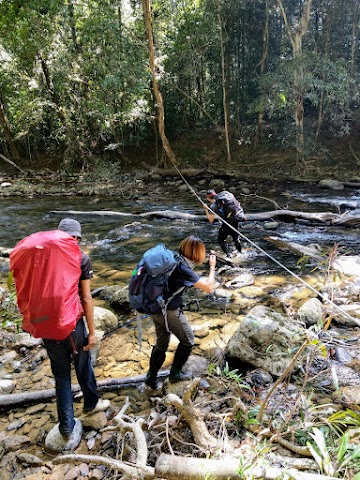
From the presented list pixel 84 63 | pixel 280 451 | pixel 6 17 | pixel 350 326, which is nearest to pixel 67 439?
pixel 280 451

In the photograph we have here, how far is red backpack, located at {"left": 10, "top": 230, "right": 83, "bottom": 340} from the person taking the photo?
2115mm

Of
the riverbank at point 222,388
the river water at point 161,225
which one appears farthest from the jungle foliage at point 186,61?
the riverbank at point 222,388

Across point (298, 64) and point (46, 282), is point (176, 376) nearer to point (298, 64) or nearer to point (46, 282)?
point (46, 282)

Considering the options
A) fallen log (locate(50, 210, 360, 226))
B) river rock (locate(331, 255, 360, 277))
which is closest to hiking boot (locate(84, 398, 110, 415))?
river rock (locate(331, 255, 360, 277))

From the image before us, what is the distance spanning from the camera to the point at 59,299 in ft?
7.02

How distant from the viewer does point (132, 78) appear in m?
13.4

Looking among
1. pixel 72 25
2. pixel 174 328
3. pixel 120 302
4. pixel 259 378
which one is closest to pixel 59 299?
pixel 174 328

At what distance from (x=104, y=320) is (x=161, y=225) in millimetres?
5429

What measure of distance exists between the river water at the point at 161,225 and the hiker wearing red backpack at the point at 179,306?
3.28m

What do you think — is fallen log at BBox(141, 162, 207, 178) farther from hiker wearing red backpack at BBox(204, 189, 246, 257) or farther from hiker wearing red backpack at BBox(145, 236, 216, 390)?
hiker wearing red backpack at BBox(145, 236, 216, 390)

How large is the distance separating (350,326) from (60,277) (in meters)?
3.50

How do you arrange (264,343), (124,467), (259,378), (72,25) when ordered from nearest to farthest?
(124,467) → (259,378) → (264,343) → (72,25)

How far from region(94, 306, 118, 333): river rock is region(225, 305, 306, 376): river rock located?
5.32ft

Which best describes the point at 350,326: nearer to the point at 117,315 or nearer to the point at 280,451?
the point at 280,451
